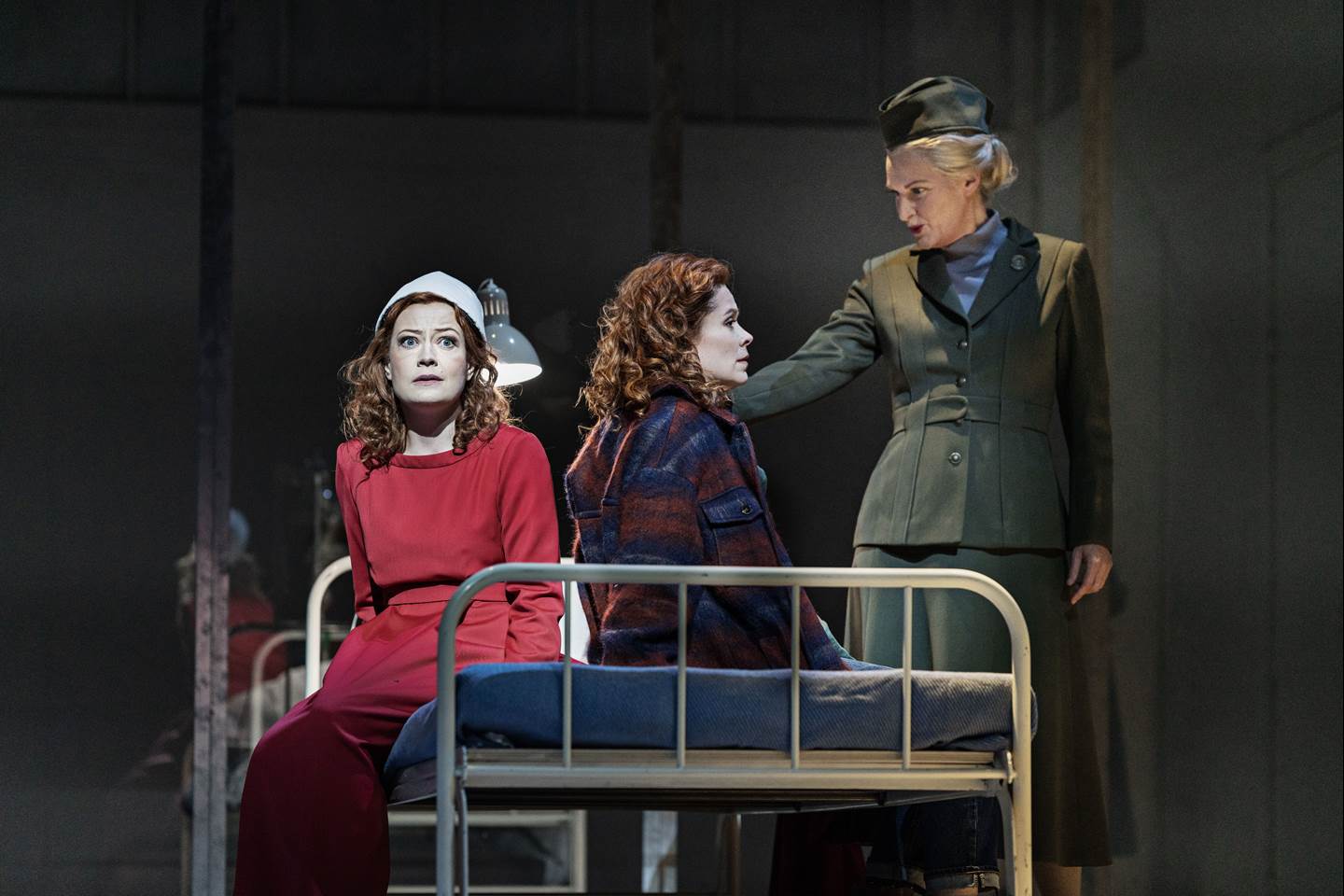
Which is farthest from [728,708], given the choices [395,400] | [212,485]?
[212,485]

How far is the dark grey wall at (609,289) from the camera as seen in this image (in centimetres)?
388

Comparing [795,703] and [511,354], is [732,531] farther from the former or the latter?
[511,354]

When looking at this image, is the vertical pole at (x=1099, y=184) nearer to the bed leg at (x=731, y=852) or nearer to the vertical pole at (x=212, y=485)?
the bed leg at (x=731, y=852)

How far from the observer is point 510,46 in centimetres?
420

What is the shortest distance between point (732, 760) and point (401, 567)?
3.17 ft

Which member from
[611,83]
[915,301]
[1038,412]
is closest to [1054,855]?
[1038,412]

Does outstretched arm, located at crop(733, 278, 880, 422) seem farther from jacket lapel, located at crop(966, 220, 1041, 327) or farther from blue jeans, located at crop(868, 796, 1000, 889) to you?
blue jeans, located at crop(868, 796, 1000, 889)

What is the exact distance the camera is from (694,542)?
2465 millimetres

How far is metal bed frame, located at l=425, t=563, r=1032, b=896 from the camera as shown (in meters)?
2.18

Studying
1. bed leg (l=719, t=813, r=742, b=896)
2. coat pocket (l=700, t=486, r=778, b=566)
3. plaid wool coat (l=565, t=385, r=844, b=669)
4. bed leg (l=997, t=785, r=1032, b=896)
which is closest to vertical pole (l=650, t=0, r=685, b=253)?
bed leg (l=719, t=813, r=742, b=896)

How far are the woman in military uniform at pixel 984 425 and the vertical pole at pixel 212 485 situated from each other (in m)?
1.49

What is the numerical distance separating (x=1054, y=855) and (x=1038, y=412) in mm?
835

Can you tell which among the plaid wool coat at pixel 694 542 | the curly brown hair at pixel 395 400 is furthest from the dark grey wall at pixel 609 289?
the plaid wool coat at pixel 694 542

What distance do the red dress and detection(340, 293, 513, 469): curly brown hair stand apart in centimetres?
3
